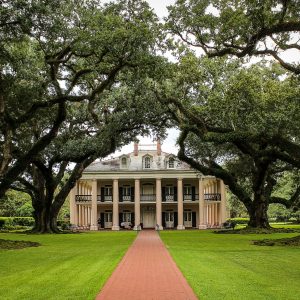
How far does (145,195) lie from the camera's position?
2231 inches

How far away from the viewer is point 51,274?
39.7 feet

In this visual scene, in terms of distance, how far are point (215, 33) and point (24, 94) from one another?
33.0 ft

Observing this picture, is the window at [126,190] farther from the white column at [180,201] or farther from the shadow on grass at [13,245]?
the shadow on grass at [13,245]

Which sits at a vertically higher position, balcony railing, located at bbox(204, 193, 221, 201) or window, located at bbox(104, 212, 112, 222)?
balcony railing, located at bbox(204, 193, 221, 201)

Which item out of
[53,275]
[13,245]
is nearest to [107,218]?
[13,245]

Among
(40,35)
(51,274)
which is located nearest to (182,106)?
(40,35)

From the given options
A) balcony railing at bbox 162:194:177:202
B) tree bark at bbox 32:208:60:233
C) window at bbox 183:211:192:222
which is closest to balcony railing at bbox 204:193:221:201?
window at bbox 183:211:192:222

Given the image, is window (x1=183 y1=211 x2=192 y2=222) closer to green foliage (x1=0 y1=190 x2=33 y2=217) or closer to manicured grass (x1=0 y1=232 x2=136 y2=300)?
green foliage (x1=0 y1=190 x2=33 y2=217)

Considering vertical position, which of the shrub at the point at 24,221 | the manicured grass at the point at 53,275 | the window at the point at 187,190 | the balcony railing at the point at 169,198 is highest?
the window at the point at 187,190

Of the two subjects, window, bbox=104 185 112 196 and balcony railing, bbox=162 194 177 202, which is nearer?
balcony railing, bbox=162 194 177 202

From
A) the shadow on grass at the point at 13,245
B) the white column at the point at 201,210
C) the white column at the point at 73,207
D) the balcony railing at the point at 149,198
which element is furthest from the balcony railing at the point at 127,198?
the shadow on grass at the point at 13,245

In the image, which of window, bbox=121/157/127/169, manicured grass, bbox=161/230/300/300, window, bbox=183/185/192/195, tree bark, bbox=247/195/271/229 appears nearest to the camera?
manicured grass, bbox=161/230/300/300

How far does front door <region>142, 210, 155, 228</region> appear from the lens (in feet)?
186

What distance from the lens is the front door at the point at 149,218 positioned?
186ft
